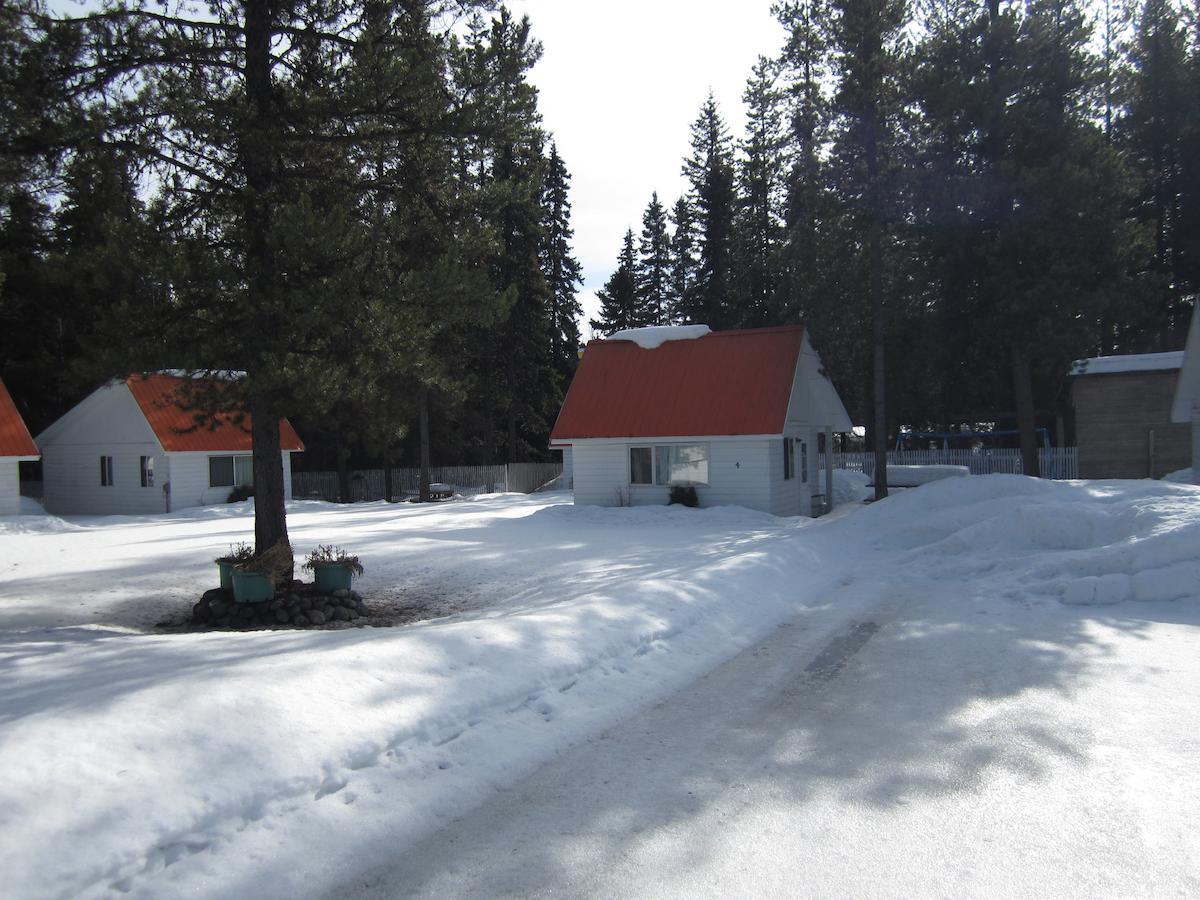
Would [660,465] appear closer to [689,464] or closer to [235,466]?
[689,464]

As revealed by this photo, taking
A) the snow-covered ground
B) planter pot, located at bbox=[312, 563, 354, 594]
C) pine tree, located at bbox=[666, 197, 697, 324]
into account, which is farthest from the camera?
pine tree, located at bbox=[666, 197, 697, 324]

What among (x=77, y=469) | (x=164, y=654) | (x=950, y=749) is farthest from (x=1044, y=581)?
(x=77, y=469)

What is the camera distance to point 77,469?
3234cm

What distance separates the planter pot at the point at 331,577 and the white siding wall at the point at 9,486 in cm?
2068

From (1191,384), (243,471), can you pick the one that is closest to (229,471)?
(243,471)

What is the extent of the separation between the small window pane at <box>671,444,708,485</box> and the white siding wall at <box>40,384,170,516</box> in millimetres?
17887

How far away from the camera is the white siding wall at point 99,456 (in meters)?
30.5

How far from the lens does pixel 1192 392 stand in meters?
22.5

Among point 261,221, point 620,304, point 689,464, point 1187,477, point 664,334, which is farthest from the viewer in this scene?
point 620,304

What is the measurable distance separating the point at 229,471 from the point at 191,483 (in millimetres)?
1720

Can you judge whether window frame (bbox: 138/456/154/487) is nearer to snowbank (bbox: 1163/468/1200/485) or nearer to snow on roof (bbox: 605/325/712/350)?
snow on roof (bbox: 605/325/712/350)

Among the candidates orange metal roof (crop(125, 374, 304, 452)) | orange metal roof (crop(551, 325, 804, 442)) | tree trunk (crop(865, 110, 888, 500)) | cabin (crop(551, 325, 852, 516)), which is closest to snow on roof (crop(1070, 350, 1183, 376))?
tree trunk (crop(865, 110, 888, 500))

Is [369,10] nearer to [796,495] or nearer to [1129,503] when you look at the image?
[1129,503]

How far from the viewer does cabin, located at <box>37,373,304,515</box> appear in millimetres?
30141
